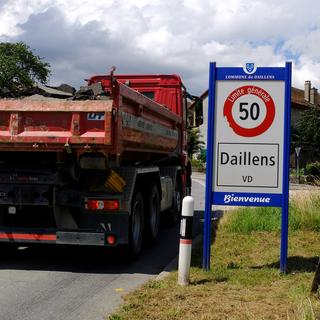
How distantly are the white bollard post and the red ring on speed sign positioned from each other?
1.29 m

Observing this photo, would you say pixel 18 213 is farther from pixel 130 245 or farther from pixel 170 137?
pixel 170 137

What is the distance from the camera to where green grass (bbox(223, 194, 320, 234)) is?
10.5 meters

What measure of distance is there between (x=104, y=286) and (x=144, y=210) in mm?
2696

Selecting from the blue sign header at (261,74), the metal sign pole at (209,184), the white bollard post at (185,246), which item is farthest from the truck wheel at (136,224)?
the blue sign header at (261,74)

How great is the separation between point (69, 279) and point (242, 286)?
2.29m

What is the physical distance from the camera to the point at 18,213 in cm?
815

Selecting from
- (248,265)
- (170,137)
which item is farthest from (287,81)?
(170,137)

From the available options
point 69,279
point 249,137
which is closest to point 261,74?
point 249,137

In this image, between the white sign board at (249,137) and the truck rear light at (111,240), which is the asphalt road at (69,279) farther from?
the white sign board at (249,137)

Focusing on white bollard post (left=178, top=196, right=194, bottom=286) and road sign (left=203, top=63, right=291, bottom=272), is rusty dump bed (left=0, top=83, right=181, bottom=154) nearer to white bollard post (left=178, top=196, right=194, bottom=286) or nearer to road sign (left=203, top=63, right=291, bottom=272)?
road sign (left=203, top=63, right=291, bottom=272)

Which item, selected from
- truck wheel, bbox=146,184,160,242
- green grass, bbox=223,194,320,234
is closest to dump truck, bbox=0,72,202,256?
truck wheel, bbox=146,184,160,242

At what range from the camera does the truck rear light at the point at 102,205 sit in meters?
7.92

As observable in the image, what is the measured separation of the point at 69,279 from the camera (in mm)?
7379

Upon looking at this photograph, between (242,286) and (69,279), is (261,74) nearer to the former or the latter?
(242,286)
